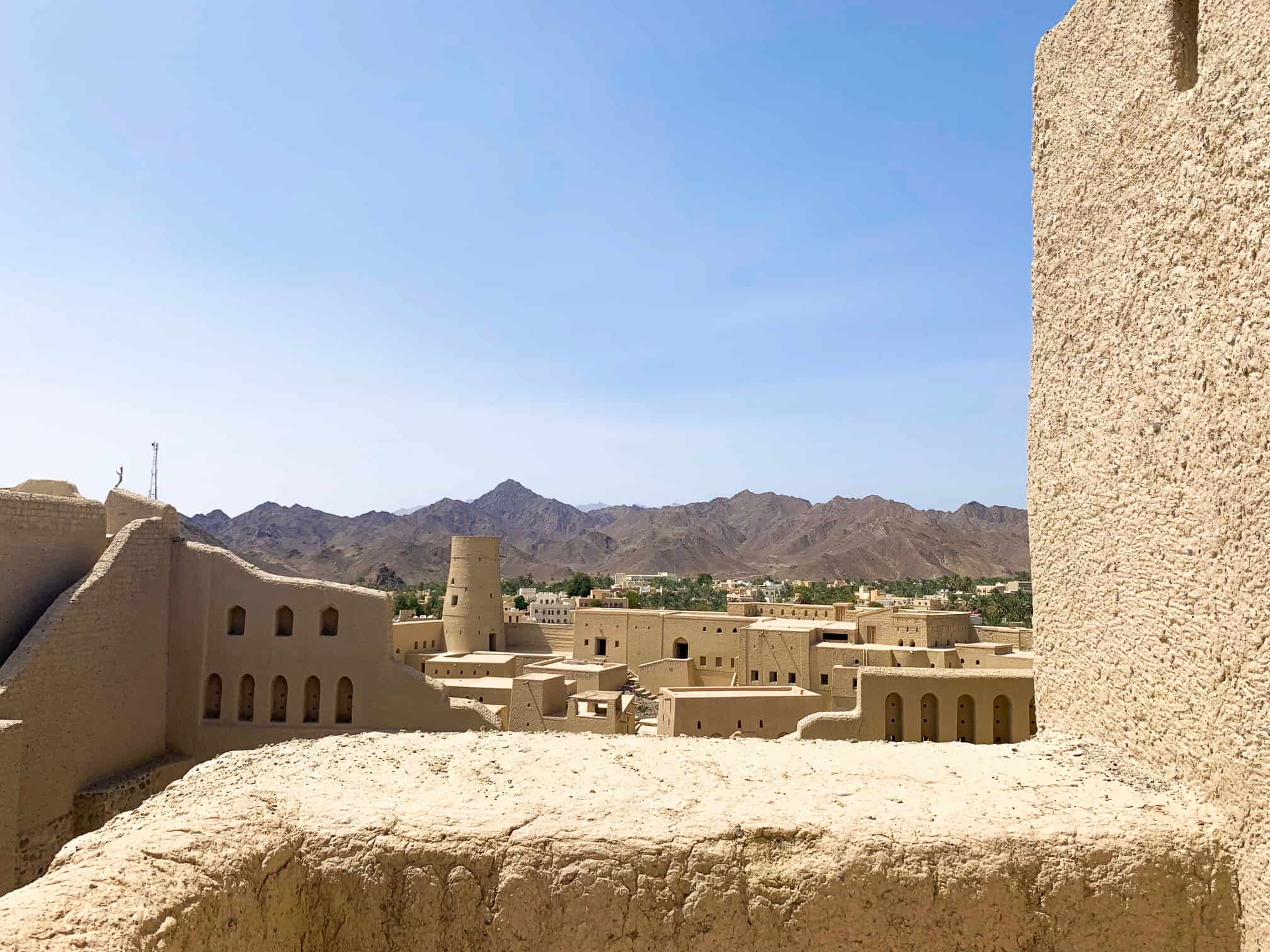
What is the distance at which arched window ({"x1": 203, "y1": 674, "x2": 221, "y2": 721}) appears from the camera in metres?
11.3

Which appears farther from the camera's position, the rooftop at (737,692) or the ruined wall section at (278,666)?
the rooftop at (737,692)

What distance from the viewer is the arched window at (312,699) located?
1139 cm

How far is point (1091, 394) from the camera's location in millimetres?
3590

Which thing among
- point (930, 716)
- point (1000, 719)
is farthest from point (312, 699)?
point (1000, 719)

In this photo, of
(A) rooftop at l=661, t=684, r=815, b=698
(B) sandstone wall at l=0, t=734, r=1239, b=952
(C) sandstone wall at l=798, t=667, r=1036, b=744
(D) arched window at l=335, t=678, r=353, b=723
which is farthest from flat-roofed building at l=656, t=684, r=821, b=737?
(B) sandstone wall at l=0, t=734, r=1239, b=952

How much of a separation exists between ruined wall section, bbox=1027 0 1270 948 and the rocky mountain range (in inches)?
3680

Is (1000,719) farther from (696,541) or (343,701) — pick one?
(696,541)

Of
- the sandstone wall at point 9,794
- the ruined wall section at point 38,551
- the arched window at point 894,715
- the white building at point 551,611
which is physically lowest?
the white building at point 551,611

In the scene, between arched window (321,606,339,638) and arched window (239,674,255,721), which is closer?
arched window (239,674,255,721)

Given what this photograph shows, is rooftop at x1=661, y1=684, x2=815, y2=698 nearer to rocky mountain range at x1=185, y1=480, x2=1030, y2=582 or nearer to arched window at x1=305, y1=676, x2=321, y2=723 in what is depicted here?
arched window at x1=305, y1=676, x2=321, y2=723

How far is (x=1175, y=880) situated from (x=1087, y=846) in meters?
0.30

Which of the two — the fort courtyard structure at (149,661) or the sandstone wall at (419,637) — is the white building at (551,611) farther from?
the fort courtyard structure at (149,661)

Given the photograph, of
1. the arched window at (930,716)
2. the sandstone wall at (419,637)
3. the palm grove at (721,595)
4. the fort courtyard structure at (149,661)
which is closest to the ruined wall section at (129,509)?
the fort courtyard structure at (149,661)

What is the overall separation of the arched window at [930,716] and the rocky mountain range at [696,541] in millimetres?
83776
